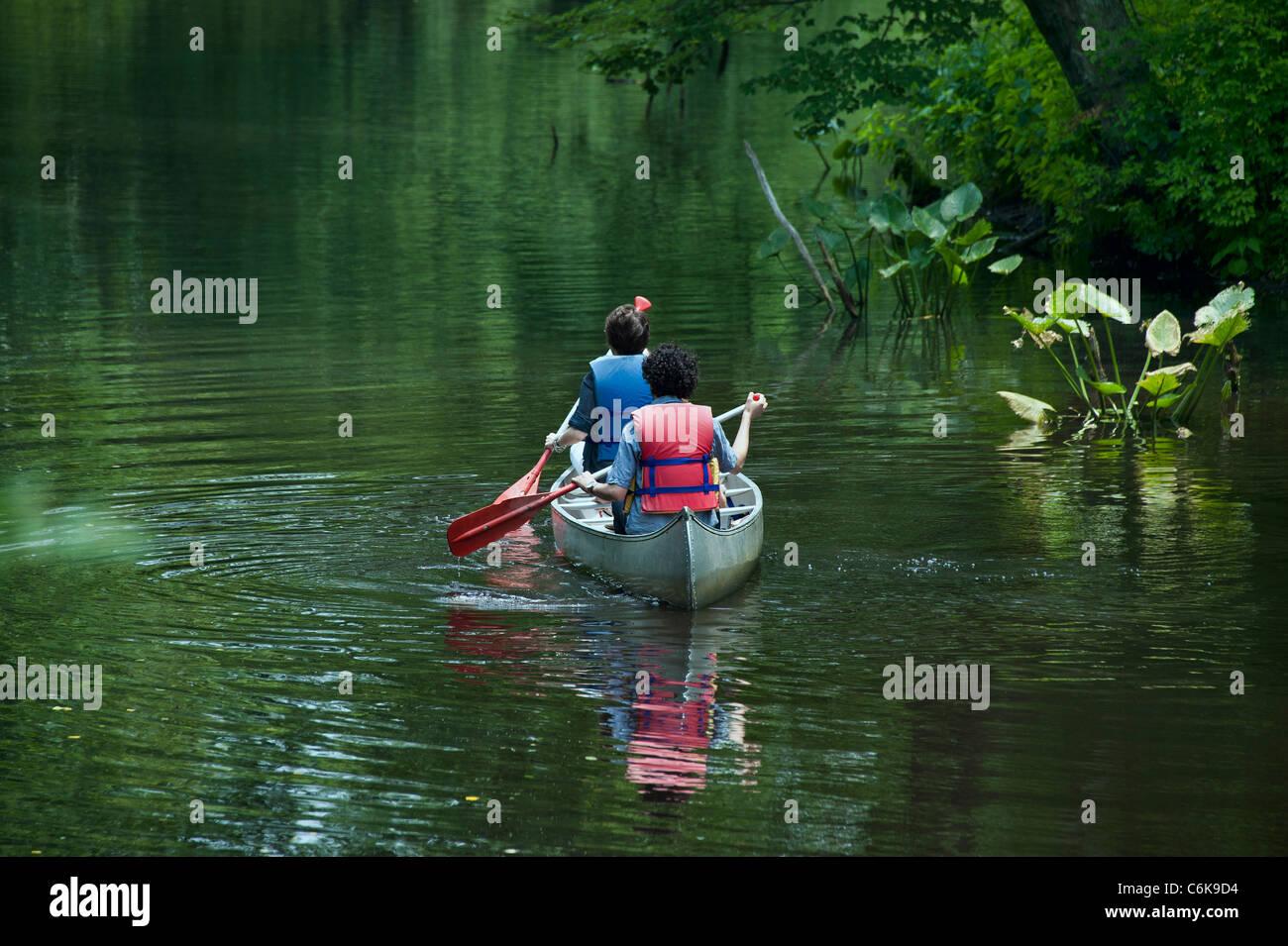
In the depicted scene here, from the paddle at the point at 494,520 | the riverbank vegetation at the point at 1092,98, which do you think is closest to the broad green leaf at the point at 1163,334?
the paddle at the point at 494,520

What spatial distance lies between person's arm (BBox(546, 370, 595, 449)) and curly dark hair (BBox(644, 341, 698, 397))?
104 cm

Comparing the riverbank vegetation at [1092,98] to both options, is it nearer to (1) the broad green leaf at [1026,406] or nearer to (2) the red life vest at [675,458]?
(1) the broad green leaf at [1026,406]

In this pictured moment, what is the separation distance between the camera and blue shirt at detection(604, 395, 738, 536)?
886cm

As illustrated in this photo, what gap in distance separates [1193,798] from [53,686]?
5284mm

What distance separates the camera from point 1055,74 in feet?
76.4

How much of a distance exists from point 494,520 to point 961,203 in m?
10.6

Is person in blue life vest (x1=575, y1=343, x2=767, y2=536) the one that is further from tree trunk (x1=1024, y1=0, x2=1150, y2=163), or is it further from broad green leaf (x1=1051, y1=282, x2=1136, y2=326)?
tree trunk (x1=1024, y1=0, x2=1150, y2=163)

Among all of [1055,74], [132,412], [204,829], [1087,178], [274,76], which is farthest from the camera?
[274,76]

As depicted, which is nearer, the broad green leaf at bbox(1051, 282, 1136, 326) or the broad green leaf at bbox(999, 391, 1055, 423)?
the broad green leaf at bbox(1051, 282, 1136, 326)

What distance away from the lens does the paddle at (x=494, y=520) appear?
973 cm

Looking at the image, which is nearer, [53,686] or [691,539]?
[53,686]

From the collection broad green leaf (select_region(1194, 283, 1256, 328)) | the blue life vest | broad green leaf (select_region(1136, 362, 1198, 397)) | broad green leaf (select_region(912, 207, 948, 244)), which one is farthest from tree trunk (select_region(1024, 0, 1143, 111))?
the blue life vest
